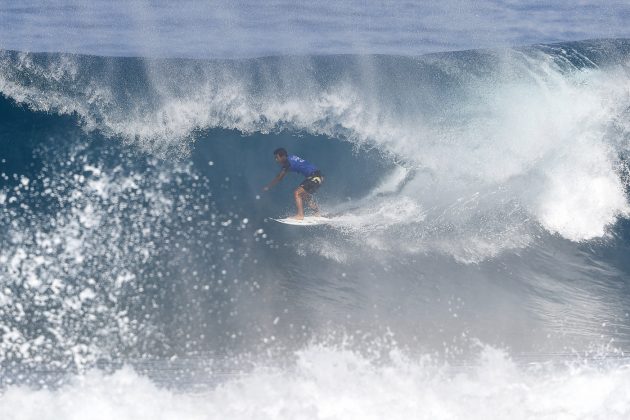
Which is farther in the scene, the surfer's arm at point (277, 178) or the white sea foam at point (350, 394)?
the surfer's arm at point (277, 178)

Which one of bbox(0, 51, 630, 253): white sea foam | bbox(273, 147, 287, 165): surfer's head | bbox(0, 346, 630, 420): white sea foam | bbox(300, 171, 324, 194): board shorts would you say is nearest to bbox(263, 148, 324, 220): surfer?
bbox(300, 171, 324, 194): board shorts

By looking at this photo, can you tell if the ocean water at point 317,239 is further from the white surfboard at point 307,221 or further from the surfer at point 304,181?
the surfer at point 304,181

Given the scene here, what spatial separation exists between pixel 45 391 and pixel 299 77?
6.59m

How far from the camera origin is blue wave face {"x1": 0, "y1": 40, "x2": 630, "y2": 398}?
9.62 metres

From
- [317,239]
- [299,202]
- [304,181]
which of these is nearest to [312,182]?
[304,181]

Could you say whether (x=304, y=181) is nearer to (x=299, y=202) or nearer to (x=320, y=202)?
(x=299, y=202)

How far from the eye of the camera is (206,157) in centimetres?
1156

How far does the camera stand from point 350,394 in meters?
8.80

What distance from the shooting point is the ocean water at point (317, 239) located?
8969mm

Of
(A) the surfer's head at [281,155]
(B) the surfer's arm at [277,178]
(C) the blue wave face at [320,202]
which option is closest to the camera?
(C) the blue wave face at [320,202]

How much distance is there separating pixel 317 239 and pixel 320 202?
2.55ft

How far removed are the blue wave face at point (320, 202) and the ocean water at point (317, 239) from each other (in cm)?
3

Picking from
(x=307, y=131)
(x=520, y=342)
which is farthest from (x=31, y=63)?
(x=520, y=342)

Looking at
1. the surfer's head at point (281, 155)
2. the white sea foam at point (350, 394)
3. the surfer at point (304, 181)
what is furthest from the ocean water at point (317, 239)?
the surfer's head at point (281, 155)
